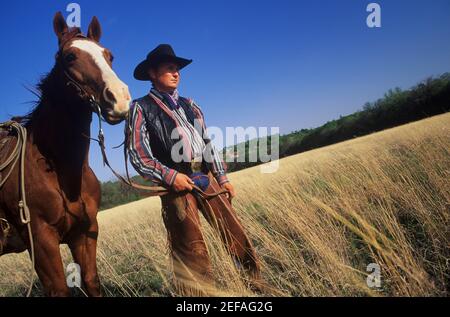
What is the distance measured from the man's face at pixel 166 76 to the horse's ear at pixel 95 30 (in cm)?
71

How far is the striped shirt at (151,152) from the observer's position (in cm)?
236

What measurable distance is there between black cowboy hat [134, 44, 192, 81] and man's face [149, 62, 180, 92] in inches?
1.9

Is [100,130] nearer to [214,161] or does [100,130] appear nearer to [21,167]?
[21,167]

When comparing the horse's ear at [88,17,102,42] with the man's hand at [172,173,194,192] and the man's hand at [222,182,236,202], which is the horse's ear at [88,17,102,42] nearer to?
the man's hand at [172,173,194,192]

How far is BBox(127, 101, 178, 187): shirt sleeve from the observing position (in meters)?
2.32

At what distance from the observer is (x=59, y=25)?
2.67 meters

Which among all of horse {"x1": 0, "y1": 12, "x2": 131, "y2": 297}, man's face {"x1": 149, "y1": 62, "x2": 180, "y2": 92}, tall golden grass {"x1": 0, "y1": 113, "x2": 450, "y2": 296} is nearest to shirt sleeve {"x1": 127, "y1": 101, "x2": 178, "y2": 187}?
horse {"x1": 0, "y1": 12, "x2": 131, "y2": 297}

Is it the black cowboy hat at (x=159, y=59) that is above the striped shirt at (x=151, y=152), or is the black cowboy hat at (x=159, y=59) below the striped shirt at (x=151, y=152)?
above

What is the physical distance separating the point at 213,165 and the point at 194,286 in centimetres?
115

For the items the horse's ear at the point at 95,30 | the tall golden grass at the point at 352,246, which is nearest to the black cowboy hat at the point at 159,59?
the horse's ear at the point at 95,30

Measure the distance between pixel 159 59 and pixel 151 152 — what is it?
0.99 m

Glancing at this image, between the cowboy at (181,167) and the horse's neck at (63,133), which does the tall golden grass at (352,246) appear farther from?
the horse's neck at (63,133)

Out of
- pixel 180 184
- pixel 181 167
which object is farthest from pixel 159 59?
pixel 180 184
